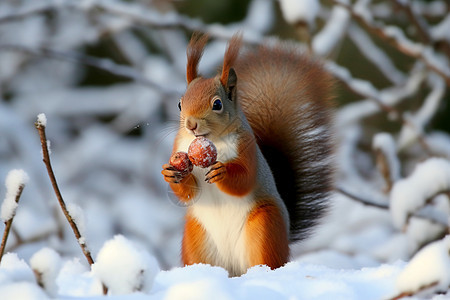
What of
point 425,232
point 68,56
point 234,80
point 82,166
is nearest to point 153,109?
point 82,166

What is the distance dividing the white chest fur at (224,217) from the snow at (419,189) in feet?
1.41

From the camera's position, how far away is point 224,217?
1.06 meters

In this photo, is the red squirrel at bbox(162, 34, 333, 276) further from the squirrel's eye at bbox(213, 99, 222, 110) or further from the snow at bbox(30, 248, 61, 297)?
the snow at bbox(30, 248, 61, 297)

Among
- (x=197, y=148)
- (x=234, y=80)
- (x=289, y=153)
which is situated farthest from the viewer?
(x=289, y=153)

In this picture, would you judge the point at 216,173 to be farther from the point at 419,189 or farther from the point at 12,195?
the point at 419,189

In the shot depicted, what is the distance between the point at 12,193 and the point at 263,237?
489mm

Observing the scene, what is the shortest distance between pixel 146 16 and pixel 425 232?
3.20ft

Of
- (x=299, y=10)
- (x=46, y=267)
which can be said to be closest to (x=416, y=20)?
(x=299, y=10)

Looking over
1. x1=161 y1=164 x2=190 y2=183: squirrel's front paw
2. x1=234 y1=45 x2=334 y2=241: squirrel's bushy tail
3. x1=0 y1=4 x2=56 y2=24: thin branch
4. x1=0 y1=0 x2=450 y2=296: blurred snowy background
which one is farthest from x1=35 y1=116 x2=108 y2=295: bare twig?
x1=0 y1=4 x2=56 y2=24: thin branch

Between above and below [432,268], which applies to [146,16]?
above

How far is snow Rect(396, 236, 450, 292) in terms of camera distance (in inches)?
19.7

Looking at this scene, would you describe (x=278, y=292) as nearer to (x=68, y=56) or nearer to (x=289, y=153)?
(x=289, y=153)

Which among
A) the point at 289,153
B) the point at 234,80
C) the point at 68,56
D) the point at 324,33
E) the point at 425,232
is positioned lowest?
the point at 425,232

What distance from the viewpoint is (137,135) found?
403cm
